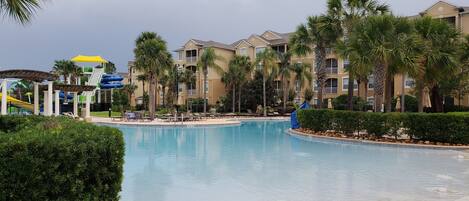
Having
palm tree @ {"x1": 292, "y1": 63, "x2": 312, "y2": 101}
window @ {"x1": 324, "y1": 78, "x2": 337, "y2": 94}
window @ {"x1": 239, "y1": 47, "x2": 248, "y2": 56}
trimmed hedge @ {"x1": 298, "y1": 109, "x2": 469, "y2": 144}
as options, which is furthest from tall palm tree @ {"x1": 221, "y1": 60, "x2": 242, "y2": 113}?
trimmed hedge @ {"x1": 298, "y1": 109, "x2": 469, "y2": 144}

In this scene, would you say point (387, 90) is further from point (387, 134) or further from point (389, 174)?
point (389, 174)

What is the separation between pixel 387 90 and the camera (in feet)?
67.1

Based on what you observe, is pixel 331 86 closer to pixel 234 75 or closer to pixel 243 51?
pixel 234 75

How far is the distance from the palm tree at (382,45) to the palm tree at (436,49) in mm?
1137

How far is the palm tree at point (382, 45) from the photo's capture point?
17.3 meters

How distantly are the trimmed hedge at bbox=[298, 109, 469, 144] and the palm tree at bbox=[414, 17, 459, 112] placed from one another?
3533 millimetres

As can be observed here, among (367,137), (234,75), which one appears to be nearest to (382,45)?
(367,137)

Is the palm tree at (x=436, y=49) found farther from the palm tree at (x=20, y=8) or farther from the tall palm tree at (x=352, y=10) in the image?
the palm tree at (x=20, y=8)

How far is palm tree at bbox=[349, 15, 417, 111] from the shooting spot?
1733cm

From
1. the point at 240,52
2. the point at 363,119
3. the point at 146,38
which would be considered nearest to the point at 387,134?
the point at 363,119

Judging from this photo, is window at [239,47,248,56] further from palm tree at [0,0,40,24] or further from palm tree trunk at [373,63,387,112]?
palm tree at [0,0,40,24]

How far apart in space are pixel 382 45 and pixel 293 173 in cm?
953

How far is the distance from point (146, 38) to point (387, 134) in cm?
2459

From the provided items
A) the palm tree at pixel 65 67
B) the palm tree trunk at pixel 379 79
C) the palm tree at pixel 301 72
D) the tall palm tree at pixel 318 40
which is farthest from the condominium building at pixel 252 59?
the palm tree trunk at pixel 379 79
